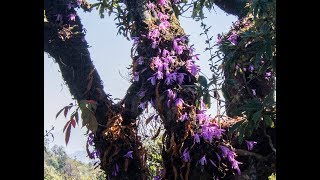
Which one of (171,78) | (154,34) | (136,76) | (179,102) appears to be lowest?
(179,102)

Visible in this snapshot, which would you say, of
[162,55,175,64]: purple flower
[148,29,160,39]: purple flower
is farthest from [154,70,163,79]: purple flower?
[148,29,160,39]: purple flower

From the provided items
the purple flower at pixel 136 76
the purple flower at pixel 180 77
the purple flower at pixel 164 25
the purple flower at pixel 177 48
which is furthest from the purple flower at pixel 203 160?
the purple flower at pixel 164 25

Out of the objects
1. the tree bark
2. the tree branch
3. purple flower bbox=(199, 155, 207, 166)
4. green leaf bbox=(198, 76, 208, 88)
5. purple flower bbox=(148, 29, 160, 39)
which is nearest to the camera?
green leaf bbox=(198, 76, 208, 88)

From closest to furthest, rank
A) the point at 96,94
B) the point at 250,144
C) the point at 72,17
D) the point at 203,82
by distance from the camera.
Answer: the point at 203,82, the point at 250,144, the point at 96,94, the point at 72,17

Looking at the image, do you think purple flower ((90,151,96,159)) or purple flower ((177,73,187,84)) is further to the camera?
purple flower ((90,151,96,159))

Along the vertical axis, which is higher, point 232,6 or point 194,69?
point 232,6

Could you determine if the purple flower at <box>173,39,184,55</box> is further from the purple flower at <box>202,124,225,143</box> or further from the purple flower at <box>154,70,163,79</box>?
the purple flower at <box>202,124,225,143</box>

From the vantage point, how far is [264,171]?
2.53 metres

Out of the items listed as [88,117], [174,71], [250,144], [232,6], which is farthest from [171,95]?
[232,6]

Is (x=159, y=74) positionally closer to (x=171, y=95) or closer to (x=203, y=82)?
(x=171, y=95)

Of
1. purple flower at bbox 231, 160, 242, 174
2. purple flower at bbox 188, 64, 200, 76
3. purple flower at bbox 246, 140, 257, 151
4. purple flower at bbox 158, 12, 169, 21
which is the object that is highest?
purple flower at bbox 158, 12, 169, 21

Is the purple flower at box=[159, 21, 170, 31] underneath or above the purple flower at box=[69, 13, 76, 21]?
underneath
